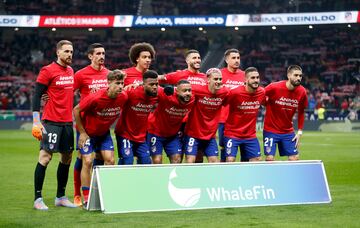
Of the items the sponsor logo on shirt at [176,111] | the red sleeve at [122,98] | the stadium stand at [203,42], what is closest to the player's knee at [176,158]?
the sponsor logo on shirt at [176,111]

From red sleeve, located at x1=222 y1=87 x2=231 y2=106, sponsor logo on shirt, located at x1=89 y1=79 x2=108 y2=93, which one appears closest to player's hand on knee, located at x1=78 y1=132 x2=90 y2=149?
sponsor logo on shirt, located at x1=89 y1=79 x2=108 y2=93

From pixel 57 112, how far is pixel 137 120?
3.89ft

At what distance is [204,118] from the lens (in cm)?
1228

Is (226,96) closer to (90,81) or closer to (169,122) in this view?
(169,122)

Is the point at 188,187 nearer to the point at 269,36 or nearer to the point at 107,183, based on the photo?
the point at 107,183

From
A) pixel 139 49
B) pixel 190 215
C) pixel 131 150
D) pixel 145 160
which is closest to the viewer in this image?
pixel 190 215

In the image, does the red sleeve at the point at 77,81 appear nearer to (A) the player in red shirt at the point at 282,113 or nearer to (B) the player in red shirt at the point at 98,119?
(B) the player in red shirt at the point at 98,119

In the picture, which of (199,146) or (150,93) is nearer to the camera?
(150,93)

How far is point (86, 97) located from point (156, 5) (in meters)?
40.5

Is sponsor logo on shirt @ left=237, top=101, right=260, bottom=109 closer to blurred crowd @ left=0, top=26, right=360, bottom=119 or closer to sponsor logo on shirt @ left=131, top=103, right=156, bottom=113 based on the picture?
sponsor logo on shirt @ left=131, top=103, right=156, bottom=113

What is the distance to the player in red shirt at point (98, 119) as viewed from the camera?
1083cm

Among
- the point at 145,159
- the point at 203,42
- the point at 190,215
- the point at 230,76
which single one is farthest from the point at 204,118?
the point at 203,42

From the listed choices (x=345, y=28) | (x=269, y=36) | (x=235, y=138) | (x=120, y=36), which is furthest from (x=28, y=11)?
(x=235, y=138)

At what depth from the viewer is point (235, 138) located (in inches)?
496
